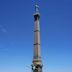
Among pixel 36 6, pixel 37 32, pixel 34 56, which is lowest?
pixel 34 56

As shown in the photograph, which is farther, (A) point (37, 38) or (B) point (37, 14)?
(B) point (37, 14)

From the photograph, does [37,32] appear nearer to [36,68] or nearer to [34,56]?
[34,56]

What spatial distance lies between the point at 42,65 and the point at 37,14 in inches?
562

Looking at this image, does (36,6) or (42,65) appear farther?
(36,6)

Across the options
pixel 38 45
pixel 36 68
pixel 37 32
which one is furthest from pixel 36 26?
pixel 36 68

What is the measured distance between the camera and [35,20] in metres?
45.2

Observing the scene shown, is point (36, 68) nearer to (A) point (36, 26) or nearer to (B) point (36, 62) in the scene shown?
(B) point (36, 62)

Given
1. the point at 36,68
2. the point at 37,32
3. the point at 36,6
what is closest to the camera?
A: the point at 36,68

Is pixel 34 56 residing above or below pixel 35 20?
below

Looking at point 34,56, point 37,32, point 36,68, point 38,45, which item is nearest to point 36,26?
point 37,32

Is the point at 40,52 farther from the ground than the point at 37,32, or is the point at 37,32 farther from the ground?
the point at 37,32

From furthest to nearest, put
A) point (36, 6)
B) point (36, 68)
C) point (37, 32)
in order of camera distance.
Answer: point (36, 6) → point (37, 32) → point (36, 68)

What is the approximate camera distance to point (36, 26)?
144 ft

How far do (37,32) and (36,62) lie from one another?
26.3ft
